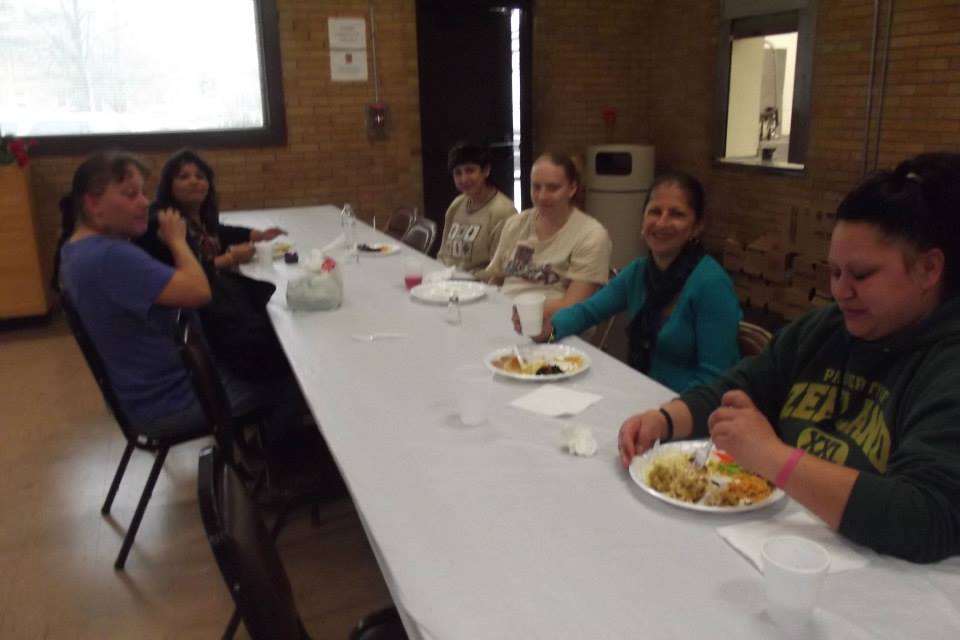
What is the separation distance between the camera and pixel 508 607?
41.1 inches

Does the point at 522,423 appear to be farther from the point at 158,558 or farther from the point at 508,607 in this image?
the point at 158,558

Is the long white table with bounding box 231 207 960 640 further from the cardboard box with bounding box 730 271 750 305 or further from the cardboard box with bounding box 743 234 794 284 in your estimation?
the cardboard box with bounding box 730 271 750 305

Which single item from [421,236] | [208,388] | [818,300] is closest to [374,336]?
[208,388]

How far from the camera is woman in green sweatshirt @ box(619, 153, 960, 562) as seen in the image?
3.48 ft

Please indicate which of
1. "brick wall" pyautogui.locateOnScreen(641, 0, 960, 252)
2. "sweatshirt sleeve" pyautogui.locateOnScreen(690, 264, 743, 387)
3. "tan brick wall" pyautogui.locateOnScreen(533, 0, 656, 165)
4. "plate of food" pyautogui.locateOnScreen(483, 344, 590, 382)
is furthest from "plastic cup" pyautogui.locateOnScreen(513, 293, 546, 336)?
"tan brick wall" pyautogui.locateOnScreen(533, 0, 656, 165)

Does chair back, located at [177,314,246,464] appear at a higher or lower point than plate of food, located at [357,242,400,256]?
lower

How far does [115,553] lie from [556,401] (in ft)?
5.53

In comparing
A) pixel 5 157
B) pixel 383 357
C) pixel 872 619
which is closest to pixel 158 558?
pixel 383 357

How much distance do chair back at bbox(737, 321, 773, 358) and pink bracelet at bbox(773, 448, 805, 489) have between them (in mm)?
821

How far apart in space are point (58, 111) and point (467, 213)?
3473 millimetres

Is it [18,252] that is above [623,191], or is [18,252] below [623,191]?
below

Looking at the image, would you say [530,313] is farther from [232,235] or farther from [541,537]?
[232,235]

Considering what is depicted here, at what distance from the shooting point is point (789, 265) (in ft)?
16.8

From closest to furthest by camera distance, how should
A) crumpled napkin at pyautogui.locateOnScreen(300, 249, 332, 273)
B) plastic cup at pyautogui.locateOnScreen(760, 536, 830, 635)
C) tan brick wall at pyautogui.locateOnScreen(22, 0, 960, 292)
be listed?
plastic cup at pyautogui.locateOnScreen(760, 536, 830, 635)
crumpled napkin at pyautogui.locateOnScreen(300, 249, 332, 273)
tan brick wall at pyautogui.locateOnScreen(22, 0, 960, 292)
